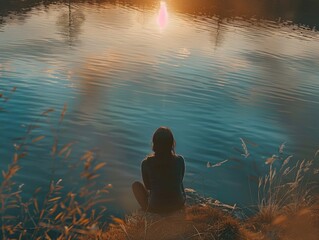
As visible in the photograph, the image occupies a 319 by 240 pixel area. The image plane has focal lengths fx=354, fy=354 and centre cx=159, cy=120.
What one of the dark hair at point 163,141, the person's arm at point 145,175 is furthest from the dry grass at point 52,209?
the dark hair at point 163,141

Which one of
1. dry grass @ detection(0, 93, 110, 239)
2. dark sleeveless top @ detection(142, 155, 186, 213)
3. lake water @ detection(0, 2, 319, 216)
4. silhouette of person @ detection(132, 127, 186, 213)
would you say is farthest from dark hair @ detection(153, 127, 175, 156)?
lake water @ detection(0, 2, 319, 216)

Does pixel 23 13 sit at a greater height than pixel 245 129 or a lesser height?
greater

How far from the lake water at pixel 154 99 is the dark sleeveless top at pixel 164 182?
262cm

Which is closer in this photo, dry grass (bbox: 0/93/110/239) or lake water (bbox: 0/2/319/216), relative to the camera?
dry grass (bbox: 0/93/110/239)

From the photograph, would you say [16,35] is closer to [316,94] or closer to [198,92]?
[198,92]

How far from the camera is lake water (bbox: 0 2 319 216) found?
11477 mm

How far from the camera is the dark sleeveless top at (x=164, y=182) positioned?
20.7ft

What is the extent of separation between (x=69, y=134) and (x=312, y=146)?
32.1 feet

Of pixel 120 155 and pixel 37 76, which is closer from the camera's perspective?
pixel 120 155

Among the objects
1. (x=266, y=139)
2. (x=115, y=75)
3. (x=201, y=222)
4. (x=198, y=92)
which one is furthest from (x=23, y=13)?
(x=201, y=222)

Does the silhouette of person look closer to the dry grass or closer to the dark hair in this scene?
the dark hair

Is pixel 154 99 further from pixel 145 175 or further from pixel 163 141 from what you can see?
pixel 163 141

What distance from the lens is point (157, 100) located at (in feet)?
62.0

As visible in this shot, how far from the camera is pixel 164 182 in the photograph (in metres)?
6.45
